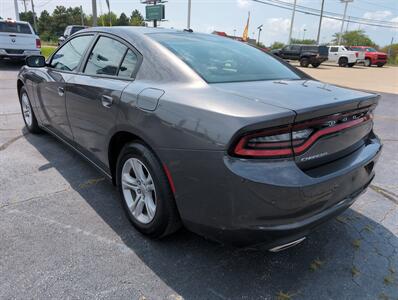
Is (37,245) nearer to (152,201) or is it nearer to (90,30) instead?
(152,201)

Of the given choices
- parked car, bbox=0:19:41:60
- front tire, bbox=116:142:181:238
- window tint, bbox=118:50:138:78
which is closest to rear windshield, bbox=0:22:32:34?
parked car, bbox=0:19:41:60

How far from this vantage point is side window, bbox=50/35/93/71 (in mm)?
3312

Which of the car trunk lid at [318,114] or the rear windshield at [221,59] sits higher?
the rear windshield at [221,59]

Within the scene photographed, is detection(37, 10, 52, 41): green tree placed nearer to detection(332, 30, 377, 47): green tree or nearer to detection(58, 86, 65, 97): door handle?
detection(332, 30, 377, 47): green tree

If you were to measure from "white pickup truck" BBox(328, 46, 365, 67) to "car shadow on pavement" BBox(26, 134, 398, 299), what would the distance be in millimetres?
30547

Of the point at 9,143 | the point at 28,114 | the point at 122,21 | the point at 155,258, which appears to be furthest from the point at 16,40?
the point at 122,21

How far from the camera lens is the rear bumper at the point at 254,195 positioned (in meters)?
1.69

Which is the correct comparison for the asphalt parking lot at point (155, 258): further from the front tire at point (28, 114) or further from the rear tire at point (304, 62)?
the rear tire at point (304, 62)

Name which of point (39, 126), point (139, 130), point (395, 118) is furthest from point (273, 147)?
point (395, 118)

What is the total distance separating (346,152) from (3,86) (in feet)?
32.7

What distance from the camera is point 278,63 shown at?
9.99 ft

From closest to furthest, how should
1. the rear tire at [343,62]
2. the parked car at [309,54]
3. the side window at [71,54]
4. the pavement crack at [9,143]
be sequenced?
the side window at [71,54] < the pavement crack at [9,143] < the parked car at [309,54] < the rear tire at [343,62]

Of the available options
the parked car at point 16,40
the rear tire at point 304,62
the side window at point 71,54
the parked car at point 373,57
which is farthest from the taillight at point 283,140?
the parked car at point 373,57

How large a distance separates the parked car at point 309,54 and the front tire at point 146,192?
26.9 m
